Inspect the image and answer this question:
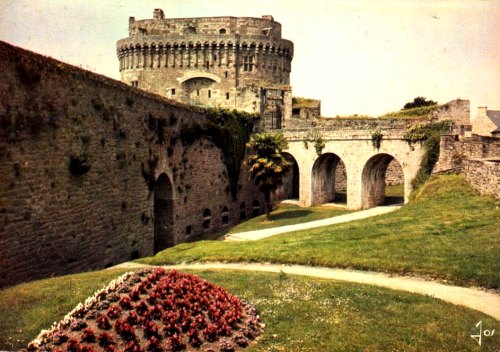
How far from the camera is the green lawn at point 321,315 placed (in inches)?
372

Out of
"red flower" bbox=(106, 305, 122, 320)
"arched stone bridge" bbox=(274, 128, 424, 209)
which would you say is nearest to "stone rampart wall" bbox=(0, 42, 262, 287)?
"red flower" bbox=(106, 305, 122, 320)

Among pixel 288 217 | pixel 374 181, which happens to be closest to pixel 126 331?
pixel 288 217

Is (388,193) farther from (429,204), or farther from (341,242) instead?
(341,242)

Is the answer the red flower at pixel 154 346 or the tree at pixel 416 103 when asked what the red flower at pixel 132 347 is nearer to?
the red flower at pixel 154 346

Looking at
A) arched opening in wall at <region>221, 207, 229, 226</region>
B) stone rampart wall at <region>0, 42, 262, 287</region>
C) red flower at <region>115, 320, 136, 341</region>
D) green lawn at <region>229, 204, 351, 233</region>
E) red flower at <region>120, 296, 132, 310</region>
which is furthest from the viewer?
arched opening in wall at <region>221, 207, 229, 226</region>

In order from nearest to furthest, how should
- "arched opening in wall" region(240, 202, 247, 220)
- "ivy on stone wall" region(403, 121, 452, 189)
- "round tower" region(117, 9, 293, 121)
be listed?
"ivy on stone wall" region(403, 121, 452, 189), "arched opening in wall" region(240, 202, 247, 220), "round tower" region(117, 9, 293, 121)

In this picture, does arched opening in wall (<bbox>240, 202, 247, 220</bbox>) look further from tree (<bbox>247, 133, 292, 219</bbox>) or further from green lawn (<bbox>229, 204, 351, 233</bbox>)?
tree (<bbox>247, 133, 292, 219</bbox>)

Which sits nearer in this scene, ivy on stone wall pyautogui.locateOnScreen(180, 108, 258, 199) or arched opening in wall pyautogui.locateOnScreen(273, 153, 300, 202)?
ivy on stone wall pyautogui.locateOnScreen(180, 108, 258, 199)

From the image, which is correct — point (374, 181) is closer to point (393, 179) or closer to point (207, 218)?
point (393, 179)

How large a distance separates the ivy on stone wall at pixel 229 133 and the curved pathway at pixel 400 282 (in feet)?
44.2

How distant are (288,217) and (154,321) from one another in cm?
2635

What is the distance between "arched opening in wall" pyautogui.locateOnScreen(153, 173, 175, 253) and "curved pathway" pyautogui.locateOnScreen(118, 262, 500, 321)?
30.5 feet

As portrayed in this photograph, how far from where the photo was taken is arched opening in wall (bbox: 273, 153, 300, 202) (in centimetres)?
4294

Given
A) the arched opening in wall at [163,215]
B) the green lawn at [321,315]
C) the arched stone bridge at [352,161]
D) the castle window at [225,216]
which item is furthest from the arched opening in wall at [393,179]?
the green lawn at [321,315]
